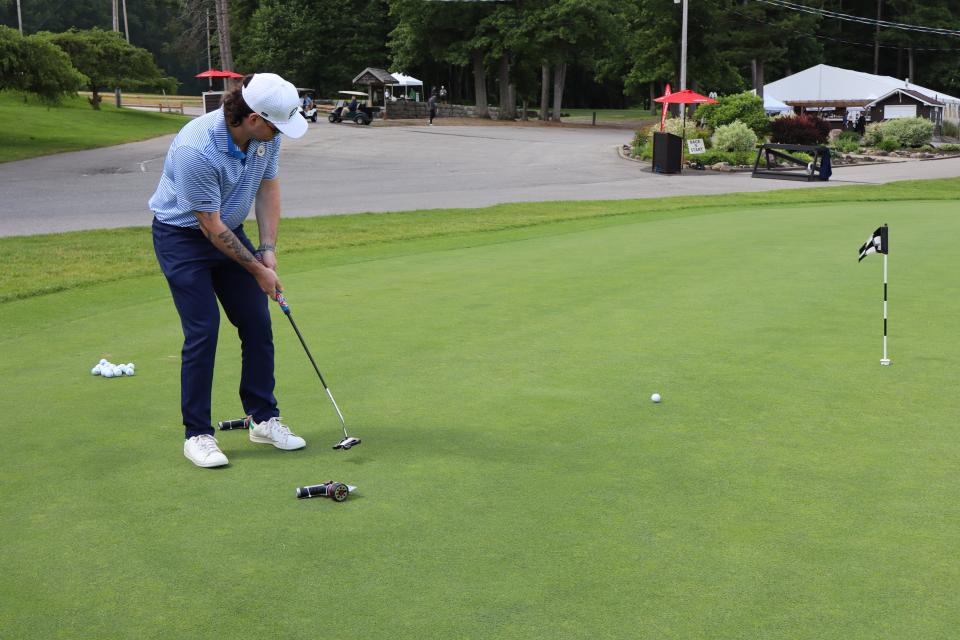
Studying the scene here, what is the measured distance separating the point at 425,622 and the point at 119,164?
31107 mm

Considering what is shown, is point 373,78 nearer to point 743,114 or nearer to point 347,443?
point 743,114

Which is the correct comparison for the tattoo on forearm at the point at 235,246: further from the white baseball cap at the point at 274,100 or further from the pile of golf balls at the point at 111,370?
the pile of golf balls at the point at 111,370

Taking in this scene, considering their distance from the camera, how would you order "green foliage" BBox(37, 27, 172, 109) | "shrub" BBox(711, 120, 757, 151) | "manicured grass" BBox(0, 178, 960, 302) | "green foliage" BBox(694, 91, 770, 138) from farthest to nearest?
"green foliage" BBox(37, 27, 172, 109), "green foliage" BBox(694, 91, 770, 138), "shrub" BBox(711, 120, 757, 151), "manicured grass" BBox(0, 178, 960, 302)

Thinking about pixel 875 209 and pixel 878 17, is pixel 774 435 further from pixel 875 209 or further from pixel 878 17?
pixel 878 17

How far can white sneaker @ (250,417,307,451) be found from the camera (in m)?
5.23

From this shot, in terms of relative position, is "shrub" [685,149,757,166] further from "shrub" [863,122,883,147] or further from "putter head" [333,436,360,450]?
"putter head" [333,436,360,450]

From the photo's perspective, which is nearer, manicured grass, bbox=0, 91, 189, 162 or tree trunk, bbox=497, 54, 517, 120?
manicured grass, bbox=0, 91, 189, 162

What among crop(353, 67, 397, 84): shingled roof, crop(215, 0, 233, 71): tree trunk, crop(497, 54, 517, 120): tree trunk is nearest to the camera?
crop(215, 0, 233, 71): tree trunk

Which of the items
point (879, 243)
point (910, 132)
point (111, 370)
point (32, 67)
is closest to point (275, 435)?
point (111, 370)

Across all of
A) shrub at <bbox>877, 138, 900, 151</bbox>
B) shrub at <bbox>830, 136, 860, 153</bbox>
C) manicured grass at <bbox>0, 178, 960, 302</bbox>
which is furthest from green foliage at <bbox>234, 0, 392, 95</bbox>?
manicured grass at <bbox>0, 178, 960, 302</bbox>

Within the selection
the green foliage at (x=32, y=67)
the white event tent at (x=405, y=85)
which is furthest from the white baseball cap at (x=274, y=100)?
the white event tent at (x=405, y=85)

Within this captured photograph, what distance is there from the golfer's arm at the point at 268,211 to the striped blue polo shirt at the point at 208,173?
0.64 ft

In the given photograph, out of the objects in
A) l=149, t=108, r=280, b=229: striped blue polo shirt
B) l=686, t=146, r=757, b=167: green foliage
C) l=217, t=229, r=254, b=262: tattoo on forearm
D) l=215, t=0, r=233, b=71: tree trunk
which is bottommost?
l=686, t=146, r=757, b=167: green foliage

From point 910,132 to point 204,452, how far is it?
1670 inches
